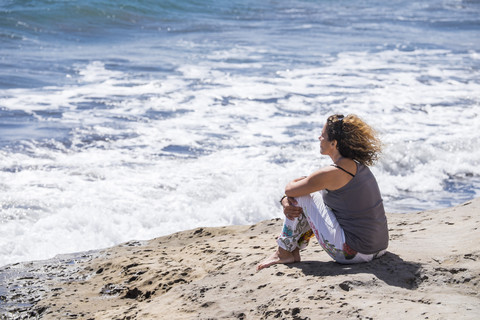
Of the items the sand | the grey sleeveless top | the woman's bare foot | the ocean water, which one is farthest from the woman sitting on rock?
the ocean water

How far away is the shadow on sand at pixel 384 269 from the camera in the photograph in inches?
152

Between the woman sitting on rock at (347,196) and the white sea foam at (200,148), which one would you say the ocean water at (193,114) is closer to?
the white sea foam at (200,148)

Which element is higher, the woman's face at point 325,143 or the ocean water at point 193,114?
the woman's face at point 325,143

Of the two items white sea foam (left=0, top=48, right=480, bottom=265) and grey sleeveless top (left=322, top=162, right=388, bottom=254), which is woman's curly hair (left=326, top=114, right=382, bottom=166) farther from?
white sea foam (left=0, top=48, right=480, bottom=265)

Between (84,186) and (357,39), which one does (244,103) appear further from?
(357,39)

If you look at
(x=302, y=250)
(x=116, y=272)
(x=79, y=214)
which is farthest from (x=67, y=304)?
(x=79, y=214)

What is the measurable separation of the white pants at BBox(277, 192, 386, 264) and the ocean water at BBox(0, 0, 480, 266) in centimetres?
285

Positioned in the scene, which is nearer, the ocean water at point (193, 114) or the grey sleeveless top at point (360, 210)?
the grey sleeveless top at point (360, 210)

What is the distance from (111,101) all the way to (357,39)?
37.0 feet

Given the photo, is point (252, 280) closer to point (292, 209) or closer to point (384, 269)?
point (292, 209)

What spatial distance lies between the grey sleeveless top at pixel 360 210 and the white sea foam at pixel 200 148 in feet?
10.7

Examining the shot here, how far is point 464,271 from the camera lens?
3877 mm

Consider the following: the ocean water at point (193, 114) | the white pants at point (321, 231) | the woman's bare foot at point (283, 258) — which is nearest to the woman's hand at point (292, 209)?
the white pants at point (321, 231)

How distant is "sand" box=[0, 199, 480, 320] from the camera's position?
363 cm
